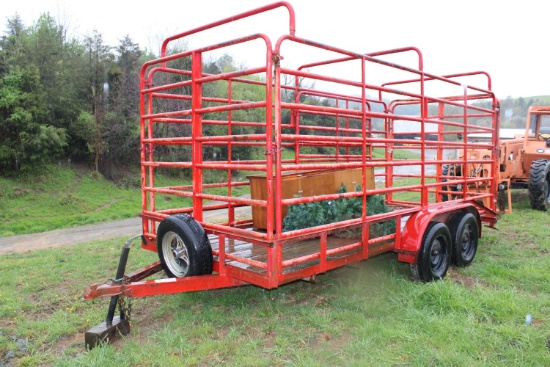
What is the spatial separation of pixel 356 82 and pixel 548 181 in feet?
29.7

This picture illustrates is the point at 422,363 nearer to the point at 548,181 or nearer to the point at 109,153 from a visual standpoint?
the point at 548,181

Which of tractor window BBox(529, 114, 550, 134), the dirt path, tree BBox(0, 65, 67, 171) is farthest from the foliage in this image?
tree BBox(0, 65, 67, 171)

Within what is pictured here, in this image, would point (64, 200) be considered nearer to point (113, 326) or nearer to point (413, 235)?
point (113, 326)

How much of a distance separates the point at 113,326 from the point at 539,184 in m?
9.83

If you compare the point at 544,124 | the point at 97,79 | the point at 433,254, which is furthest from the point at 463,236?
the point at 97,79

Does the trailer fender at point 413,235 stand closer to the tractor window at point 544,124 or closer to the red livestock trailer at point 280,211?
the red livestock trailer at point 280,211

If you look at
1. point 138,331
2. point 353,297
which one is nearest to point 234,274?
point 138,331

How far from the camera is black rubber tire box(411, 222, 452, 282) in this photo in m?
4.89

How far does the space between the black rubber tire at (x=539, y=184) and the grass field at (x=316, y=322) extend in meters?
4.94

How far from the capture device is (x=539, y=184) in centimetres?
1004

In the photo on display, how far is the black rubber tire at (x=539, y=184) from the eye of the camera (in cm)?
1006

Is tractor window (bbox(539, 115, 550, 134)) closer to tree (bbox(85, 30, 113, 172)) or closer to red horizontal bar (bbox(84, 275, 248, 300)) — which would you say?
red horizontal bar (bbox(84, 275, 248, 300))

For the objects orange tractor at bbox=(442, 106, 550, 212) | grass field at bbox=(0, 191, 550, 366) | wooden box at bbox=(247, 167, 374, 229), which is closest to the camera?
grass field at bbox=(0, 191, 550, 366)

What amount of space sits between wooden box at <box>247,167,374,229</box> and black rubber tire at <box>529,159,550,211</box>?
21.0 feet
